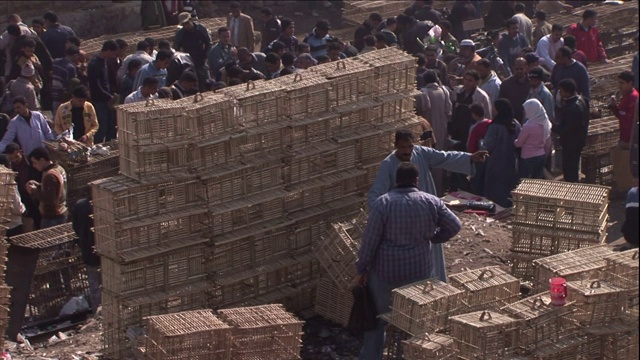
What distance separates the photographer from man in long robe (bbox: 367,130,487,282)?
12.0m

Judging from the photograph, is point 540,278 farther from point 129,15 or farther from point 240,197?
point 129,15

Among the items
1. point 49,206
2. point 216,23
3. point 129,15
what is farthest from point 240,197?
point 129,15

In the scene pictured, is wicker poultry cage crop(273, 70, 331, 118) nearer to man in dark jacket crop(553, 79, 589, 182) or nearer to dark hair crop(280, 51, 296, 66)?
man in dark jacket crop(553, 79, 589, 182)

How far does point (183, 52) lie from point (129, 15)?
466cm

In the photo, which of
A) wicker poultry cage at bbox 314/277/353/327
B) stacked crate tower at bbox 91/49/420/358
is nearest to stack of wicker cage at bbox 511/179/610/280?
stacked crate tower at bbox 91/49/420/358

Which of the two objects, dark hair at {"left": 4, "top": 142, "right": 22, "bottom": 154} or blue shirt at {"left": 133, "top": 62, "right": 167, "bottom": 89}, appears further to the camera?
blue shirt at {"left": 133, "top": 62, "right": 167, "bottom": 89}

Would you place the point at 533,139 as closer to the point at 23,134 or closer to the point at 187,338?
the point at 23,134

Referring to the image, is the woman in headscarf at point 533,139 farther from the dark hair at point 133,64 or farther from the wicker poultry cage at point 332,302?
the dark hair at point 133,64

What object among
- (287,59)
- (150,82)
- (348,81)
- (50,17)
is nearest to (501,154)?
(348,81)

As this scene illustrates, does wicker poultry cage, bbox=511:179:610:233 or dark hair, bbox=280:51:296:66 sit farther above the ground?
dark hair, bbox=280:51:296:66

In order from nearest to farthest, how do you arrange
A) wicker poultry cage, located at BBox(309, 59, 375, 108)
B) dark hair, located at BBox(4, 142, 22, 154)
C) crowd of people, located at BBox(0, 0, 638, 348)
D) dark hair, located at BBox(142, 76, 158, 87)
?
wicker poultry cage, located at BBox(309, 59, 375, 108) → crowd of people, located at BBox(0, 0, 638, 348) → dark hair, located at BBox(4, 142, 22, 154) → dark hair, located at BBox(142, 76, 158, 87)

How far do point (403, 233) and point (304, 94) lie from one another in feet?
7.34

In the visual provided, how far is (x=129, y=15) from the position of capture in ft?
81.5

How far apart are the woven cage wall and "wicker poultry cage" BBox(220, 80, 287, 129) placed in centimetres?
126
